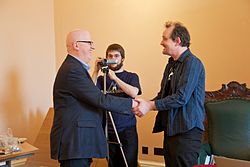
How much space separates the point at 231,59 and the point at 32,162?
226 centimetres

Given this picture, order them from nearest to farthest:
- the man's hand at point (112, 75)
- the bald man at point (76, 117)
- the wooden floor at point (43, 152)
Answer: the bald man at point (76, 117), the man's hand at point (112, 75), the wooden floor at point (43, 152)

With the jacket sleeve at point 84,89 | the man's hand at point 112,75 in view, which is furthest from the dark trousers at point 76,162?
the man's hand at point 112,75

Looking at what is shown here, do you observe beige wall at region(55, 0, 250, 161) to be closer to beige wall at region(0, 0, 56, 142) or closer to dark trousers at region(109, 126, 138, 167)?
beige wall at region(0, 0, 56, 142)

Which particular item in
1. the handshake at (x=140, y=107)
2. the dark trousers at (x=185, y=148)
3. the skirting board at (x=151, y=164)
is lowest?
the skirting board at (x=151, y=164)

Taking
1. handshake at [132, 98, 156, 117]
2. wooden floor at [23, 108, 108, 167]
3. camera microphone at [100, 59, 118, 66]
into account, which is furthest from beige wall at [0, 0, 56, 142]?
handshake at [132, 98, 156, 117]

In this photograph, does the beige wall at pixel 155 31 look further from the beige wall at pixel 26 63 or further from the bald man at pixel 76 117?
the bald man at pixel 76 117

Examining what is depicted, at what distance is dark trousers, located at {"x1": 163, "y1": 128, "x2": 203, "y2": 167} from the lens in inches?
90.5

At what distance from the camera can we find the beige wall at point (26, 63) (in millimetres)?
3783

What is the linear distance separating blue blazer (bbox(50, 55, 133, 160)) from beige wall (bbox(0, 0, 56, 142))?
169 centimetres

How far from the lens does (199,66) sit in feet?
7.70

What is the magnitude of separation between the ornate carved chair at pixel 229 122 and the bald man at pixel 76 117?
0.96m

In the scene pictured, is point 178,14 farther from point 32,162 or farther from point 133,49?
point 32,162

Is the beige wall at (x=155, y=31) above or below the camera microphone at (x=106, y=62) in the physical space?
above

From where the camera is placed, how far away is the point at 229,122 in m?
2.76
